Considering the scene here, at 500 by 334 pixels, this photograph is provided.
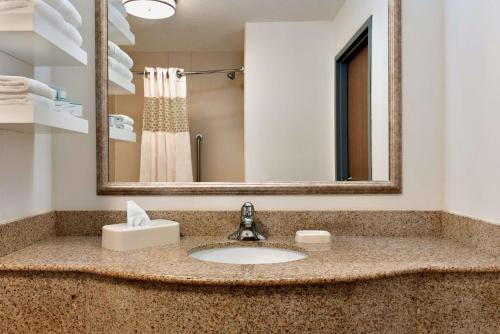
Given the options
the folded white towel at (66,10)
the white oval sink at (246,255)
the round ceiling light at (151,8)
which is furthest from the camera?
the round ceiling light at (151,8)

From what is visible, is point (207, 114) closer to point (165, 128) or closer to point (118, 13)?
point (165, 128)

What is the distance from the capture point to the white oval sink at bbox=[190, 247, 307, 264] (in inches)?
57.4

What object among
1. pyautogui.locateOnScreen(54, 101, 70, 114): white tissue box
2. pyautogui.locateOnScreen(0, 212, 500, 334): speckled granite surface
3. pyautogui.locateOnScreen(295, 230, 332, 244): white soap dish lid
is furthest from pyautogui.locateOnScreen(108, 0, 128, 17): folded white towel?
pyautogui.locateOnScreen(295, 230, 332, 244): white soap dish lid

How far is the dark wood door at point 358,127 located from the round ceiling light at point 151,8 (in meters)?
0.71

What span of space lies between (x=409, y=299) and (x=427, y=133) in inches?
27.6

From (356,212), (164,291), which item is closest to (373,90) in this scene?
(356,212)

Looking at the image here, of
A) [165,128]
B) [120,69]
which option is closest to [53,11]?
[120,69]

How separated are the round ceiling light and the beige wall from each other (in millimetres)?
137

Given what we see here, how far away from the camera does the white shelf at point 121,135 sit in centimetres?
161

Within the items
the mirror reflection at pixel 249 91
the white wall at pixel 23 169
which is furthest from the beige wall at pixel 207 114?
the white wall at pixel 23 169

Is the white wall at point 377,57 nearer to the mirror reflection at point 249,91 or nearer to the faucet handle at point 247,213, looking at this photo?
the mirror reflection at point 249,91

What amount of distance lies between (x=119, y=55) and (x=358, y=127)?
3.03 ft

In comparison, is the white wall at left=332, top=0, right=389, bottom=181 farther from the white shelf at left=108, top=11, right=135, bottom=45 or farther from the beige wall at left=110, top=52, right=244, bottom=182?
the white shelf at left=108, top=11, right=135, bottom=45

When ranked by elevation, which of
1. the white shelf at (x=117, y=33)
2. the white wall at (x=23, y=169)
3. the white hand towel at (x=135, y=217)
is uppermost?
the white shelf at (x=117, y=33)
